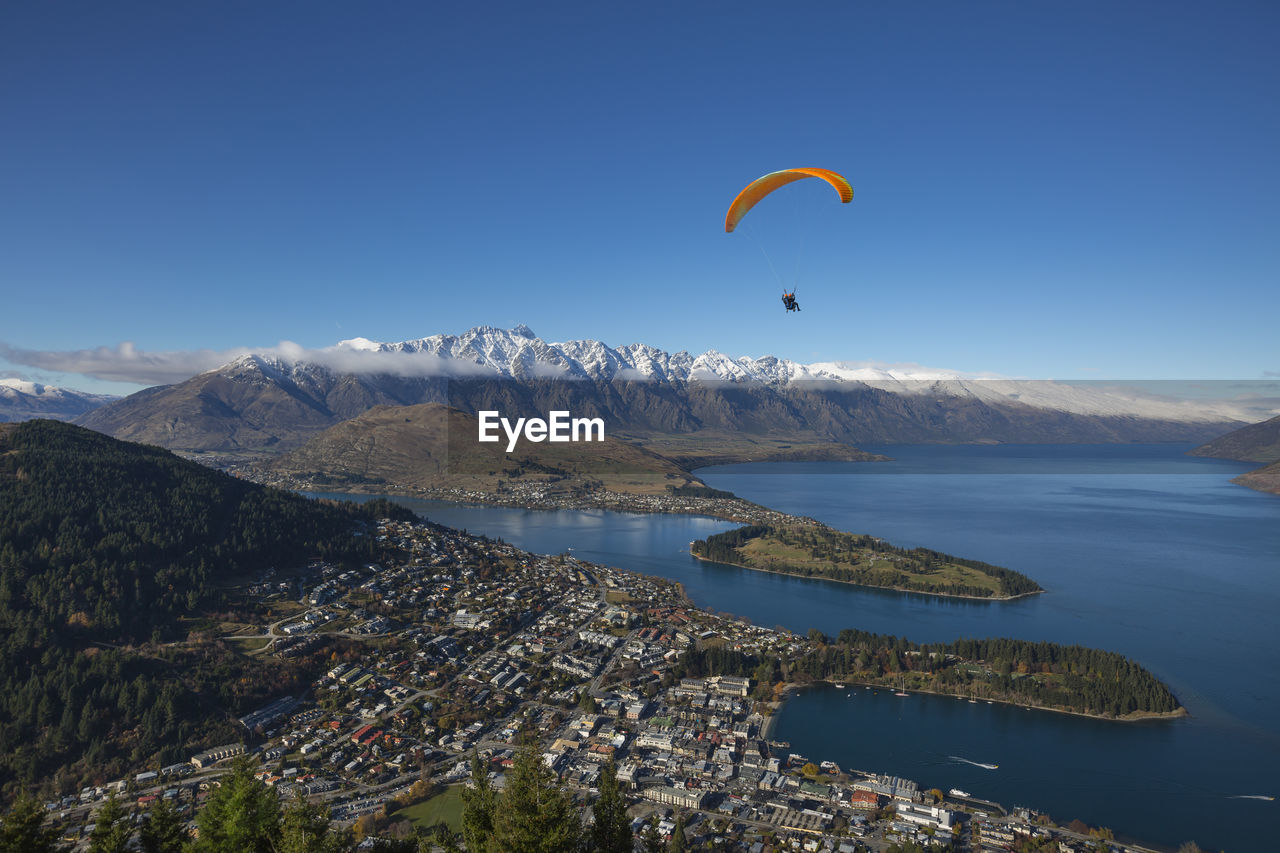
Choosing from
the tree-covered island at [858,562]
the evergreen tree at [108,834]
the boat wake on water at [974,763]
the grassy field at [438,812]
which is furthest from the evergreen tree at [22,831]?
the tree-covered island at [858,562]

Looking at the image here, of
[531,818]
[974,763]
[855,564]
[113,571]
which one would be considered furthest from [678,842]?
[855,564]

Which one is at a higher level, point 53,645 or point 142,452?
point 142,452

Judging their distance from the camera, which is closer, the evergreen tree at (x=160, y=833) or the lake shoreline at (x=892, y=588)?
the evergreen tree at (x=160, y=833)

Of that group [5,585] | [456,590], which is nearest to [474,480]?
[456,590]

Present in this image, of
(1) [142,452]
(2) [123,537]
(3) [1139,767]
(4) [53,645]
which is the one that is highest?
(1) [142,452]

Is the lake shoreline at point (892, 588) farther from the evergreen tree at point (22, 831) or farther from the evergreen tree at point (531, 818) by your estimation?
the evergreen tree at point (22, 831)

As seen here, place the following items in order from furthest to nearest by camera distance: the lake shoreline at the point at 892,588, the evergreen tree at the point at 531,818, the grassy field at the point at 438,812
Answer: the lake shoreline at the point at 892,588
the grassy field at the point at 438,812
the evergreen tree at the point at 531,818

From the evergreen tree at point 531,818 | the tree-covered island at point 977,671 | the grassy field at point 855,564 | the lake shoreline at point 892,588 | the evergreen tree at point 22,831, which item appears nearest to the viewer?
the evergreen tree at point 22,831

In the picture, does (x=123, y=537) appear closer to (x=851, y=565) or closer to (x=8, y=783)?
(x=8, y=783)

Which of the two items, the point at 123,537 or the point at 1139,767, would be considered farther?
the point at 123,537
